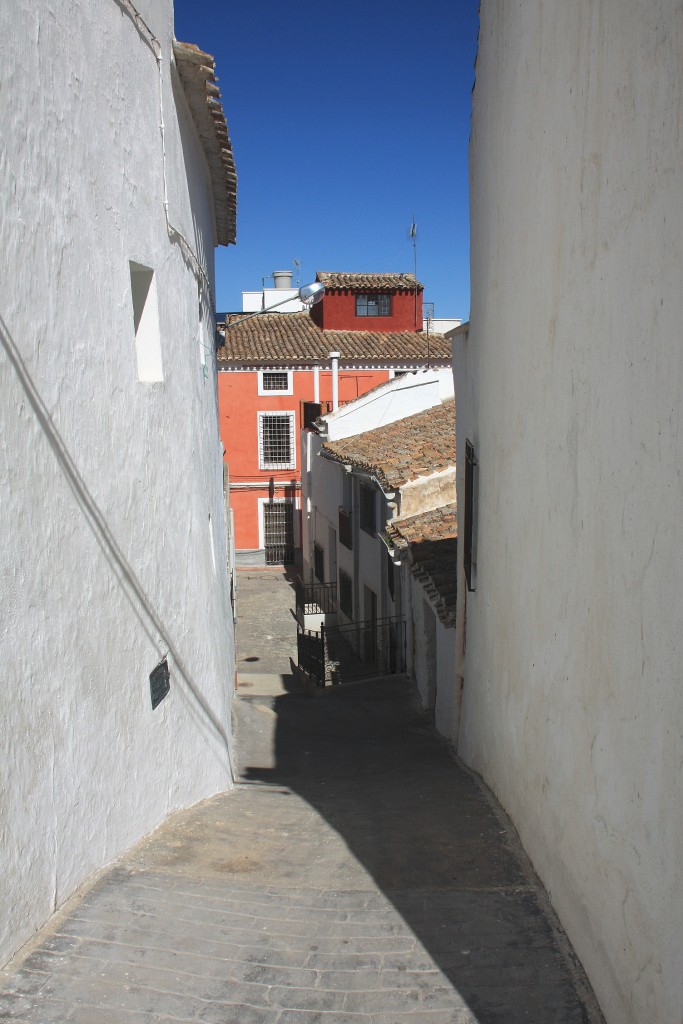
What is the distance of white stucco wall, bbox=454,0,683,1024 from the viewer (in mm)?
3273

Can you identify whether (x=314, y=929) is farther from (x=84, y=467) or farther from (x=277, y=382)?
(x=277, y=382)

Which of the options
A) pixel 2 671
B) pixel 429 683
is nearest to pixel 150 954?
pixel 2 671

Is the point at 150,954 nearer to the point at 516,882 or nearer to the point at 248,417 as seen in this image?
the point at 516,882

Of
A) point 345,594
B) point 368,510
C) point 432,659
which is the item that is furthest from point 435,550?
point 345,594

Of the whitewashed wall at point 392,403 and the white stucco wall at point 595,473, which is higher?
the whitewashed wall at point 392,403

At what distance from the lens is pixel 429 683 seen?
43.5 ft

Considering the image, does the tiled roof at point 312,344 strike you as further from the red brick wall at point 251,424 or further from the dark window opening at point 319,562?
the dark window opening at point 319,562

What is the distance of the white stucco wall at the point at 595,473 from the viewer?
3.27 m

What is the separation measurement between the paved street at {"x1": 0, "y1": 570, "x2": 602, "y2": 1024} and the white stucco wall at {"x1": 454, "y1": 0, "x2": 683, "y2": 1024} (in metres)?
0.30

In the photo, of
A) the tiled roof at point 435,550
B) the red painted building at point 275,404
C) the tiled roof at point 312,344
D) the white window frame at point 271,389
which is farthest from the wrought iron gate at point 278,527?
the tiled roof at point 435,550

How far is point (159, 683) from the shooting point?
6754mm

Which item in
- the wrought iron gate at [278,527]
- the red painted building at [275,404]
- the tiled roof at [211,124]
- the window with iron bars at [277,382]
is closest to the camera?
the tiled roof at [211,124]

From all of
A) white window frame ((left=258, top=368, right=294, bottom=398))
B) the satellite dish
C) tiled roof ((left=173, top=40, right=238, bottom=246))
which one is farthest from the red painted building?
tiled roof ((left=173, top=40, right=238, bottom=246))

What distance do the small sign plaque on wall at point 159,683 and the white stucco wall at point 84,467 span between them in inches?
4.0
